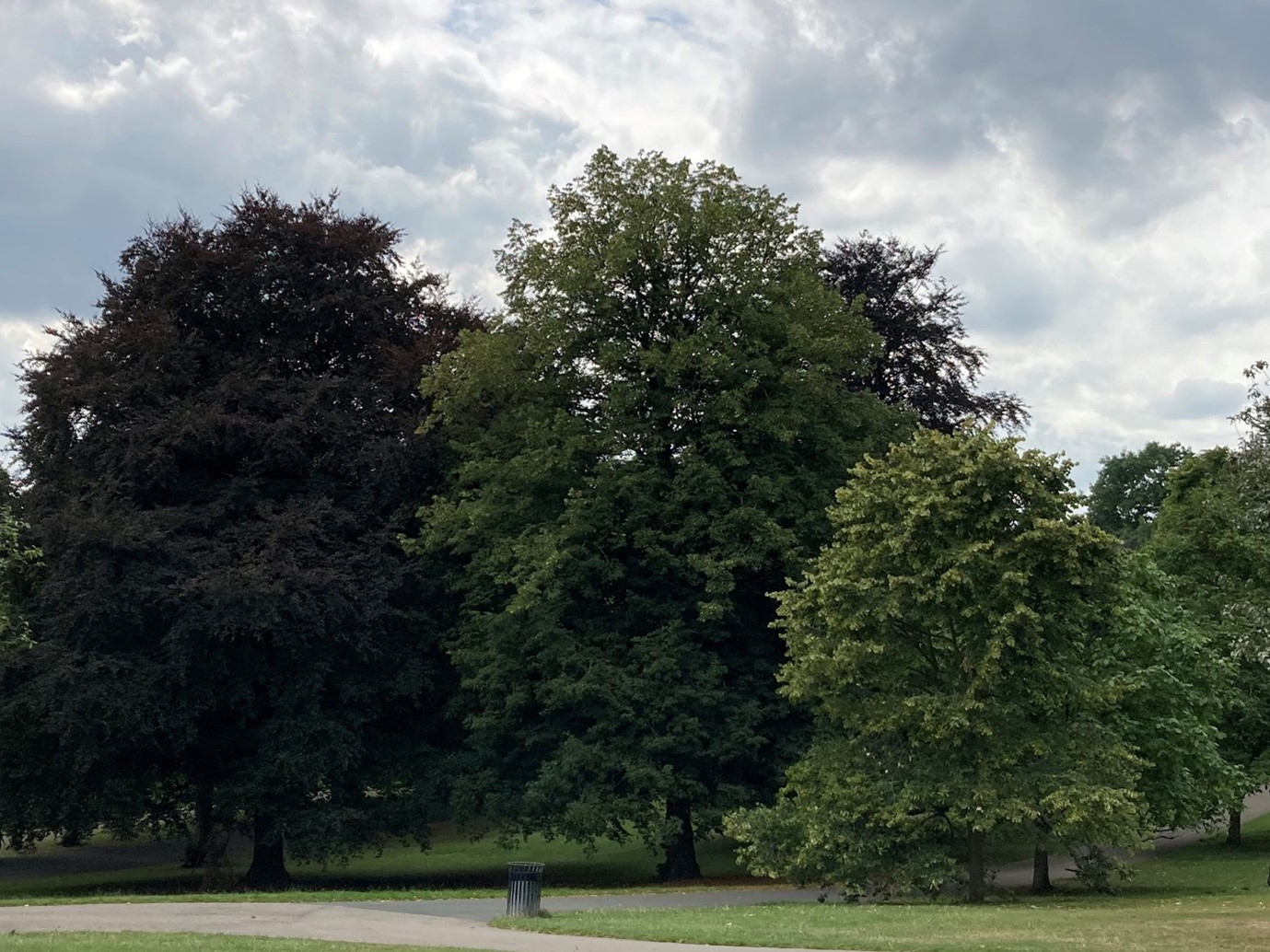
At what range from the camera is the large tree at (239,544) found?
32.7 meters

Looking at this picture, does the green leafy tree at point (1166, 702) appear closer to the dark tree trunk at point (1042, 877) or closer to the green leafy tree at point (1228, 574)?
the green leafy tree at point (1228, 574)

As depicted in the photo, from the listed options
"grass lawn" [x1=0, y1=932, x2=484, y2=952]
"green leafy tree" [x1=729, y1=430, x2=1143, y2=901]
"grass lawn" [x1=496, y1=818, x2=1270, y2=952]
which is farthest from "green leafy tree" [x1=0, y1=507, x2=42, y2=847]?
"green leafy tree" [x1=729, y1=430, x2=1143, y2=901]

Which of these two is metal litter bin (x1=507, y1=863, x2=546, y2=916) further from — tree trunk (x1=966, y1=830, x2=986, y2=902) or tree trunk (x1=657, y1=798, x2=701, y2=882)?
tree trunk (x1=657, y1=798, x2=701, y2=882)

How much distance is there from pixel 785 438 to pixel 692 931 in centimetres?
1511

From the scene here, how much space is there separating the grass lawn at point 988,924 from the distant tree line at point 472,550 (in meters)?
3.59

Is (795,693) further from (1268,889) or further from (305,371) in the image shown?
(305,371)

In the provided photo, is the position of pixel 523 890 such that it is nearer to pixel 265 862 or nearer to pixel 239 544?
pixel 239 544

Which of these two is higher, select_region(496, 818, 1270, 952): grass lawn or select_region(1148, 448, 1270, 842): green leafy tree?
select_region(1148, 448, 1270, 842): green leafy tree

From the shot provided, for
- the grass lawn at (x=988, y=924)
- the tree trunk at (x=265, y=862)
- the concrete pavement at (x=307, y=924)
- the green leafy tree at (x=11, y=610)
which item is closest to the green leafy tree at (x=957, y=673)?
the grass lawn at (x=988, y=924)

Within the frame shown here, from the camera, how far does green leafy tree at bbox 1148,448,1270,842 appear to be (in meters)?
32.4

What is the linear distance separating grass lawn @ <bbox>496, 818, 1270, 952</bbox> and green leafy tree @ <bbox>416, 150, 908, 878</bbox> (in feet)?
26.9

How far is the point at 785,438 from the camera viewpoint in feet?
104

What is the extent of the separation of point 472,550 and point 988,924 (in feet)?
61.9

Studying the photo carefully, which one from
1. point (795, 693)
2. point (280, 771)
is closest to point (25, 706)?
point (280, 771)
